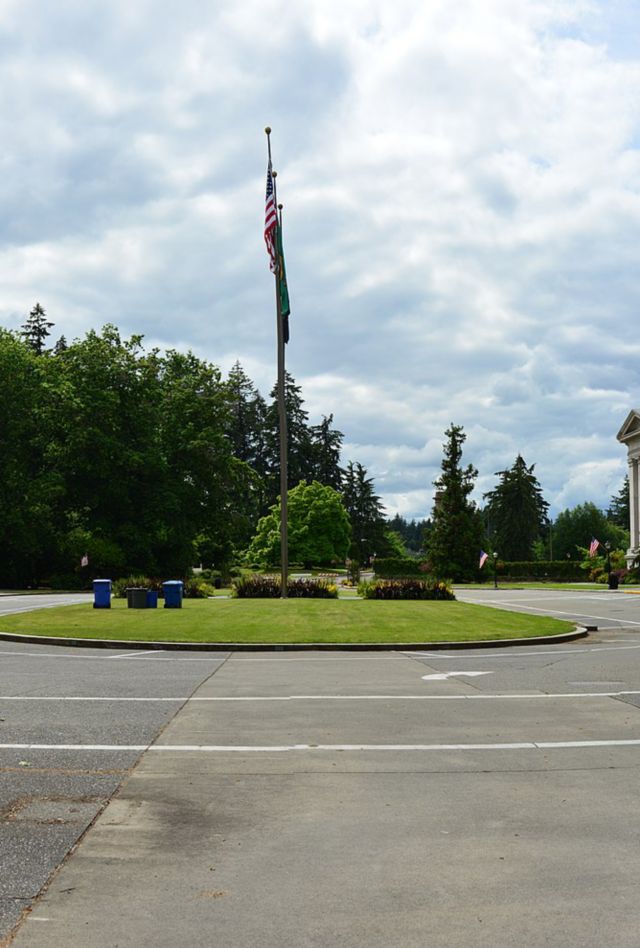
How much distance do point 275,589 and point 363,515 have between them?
93592mm

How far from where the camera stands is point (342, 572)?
95.4 metres

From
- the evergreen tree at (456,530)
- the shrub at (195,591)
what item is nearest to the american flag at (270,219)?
the shrub at (195,591)

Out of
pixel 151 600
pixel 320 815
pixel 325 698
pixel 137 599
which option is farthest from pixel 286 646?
pixel 320 815

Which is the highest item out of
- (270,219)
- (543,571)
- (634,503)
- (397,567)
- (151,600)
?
(270,219)

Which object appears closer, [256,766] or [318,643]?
[256,766]

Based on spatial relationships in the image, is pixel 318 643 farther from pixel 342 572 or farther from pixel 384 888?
pixel 342 572

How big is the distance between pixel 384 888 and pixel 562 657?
1269cm

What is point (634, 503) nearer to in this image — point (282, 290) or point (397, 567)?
point (397, 567)

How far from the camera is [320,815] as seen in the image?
19.5 feet

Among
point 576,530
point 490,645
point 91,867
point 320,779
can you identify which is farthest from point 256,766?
point 576,530

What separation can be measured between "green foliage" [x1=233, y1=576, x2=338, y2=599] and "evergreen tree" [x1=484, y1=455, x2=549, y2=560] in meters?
83.2

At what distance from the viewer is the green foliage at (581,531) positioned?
118125 mm

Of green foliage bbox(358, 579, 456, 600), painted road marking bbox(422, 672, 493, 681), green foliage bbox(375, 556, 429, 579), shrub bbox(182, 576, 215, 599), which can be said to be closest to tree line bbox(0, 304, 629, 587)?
green foliage bbox(375, 556, 429, 579)

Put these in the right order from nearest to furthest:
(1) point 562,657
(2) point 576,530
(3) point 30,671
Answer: (3) point 30,671 < (1) point 562,657 < (2) point 576,530
